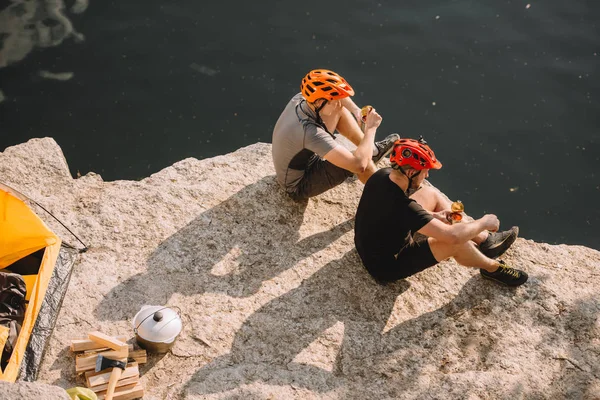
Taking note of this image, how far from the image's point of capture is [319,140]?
6516 mm

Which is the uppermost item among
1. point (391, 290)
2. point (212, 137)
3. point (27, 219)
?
point (27, 219)

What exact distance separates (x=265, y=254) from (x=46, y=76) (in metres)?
6.60

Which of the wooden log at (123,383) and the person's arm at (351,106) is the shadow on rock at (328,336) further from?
the person's arm at (351,106)

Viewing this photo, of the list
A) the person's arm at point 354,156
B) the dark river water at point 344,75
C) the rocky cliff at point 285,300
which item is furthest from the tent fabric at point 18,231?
the dark river water at point 344,75

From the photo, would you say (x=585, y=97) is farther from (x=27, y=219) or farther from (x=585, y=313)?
(x=27, y=219)

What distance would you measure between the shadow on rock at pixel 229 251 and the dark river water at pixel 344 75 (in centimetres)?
347

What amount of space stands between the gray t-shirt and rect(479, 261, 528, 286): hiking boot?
202 cm

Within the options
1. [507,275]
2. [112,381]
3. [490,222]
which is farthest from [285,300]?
[507,275]


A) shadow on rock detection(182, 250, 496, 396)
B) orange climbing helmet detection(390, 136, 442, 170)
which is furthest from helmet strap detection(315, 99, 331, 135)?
shadow on rock detection(182, 250, 496, 396)

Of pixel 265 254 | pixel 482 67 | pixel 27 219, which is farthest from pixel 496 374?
pixel 482 67

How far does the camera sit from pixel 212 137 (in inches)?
424

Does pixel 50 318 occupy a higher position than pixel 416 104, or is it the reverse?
pixel 50 318

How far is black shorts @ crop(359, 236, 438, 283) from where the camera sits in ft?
19.9

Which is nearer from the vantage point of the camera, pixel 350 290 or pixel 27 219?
pixel 27 219
